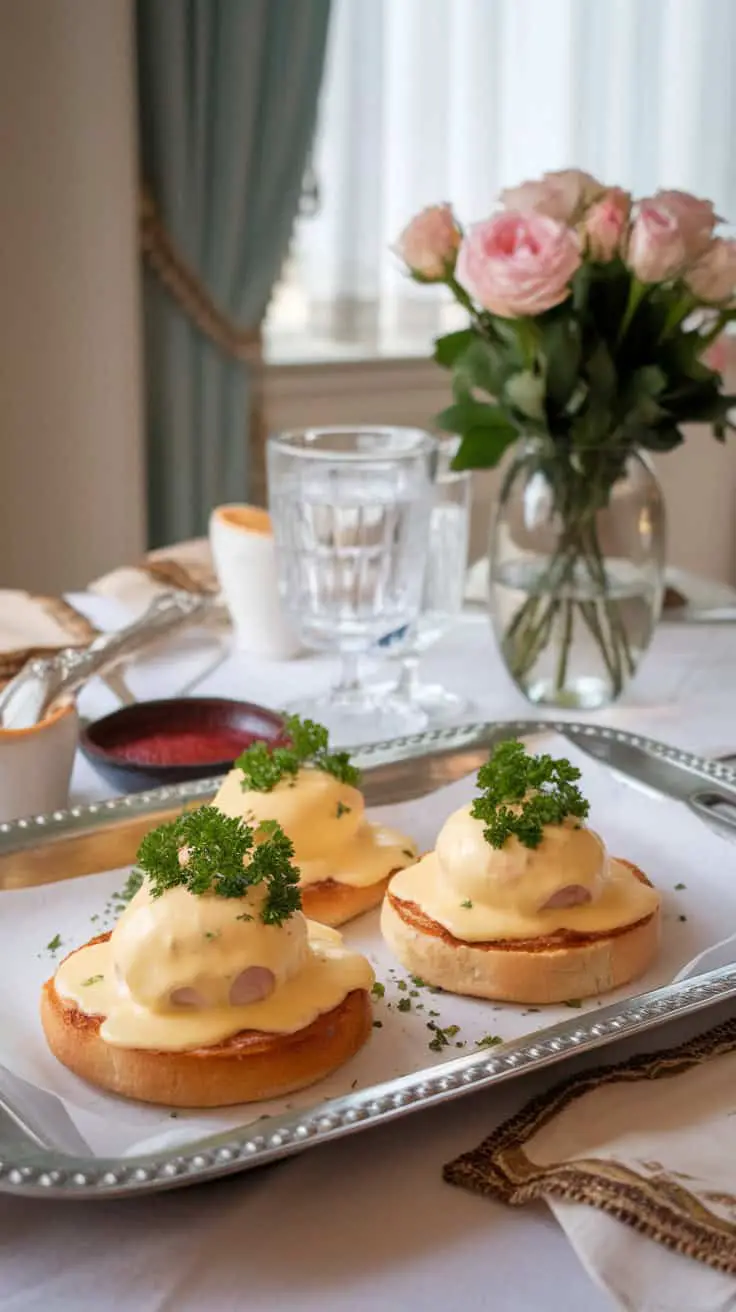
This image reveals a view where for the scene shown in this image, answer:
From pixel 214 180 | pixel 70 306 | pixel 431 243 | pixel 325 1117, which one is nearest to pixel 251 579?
pixel 431 243

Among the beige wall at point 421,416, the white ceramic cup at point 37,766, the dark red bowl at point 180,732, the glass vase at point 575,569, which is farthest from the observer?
the beige wall at point 421,416

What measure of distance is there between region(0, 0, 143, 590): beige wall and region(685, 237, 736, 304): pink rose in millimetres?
2087

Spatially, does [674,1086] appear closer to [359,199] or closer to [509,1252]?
[509,1252]

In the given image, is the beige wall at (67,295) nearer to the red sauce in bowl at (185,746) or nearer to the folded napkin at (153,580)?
the folded napkin at (153,580)

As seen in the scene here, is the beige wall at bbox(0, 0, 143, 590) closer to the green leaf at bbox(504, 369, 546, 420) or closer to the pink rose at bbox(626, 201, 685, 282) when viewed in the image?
the green leaf at bbox(504, 369, 546, 420)

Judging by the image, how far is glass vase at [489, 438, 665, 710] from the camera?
170 cm

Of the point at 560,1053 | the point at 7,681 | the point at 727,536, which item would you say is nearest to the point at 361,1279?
the point at 560,1053

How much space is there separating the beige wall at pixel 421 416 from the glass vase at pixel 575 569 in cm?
211

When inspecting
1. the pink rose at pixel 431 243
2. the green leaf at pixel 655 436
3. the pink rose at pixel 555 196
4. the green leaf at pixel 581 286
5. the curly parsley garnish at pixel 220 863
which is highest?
the pink rose at pixel 555 196

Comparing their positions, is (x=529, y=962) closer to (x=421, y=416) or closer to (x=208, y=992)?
(x=208, y=992)

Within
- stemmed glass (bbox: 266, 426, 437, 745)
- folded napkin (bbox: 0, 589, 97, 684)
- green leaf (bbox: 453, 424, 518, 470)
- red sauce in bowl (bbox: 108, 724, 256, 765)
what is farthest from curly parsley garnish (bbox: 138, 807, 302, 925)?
green leaf (bbox: 453, 424, 518, 470)

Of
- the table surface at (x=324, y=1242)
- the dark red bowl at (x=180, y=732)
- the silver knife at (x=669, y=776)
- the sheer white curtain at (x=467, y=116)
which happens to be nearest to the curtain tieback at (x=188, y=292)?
the sheer white curtain at (x=467, y=116)

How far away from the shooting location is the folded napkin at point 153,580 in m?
2.08

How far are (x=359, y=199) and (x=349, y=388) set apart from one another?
1.57ft
